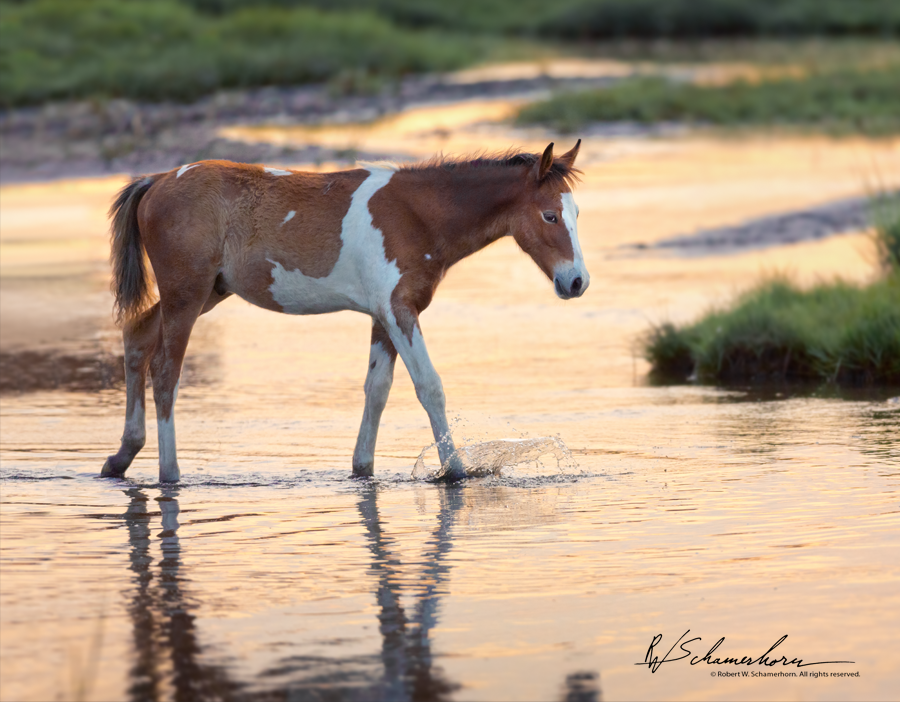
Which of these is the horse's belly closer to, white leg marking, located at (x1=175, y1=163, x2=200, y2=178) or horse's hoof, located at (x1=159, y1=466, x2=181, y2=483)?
white leg marking, located at (x1=175, y1=163, x2=200, y2=178)

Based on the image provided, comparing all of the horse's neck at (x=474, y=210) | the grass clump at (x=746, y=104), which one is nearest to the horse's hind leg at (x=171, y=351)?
the horse's neck at (x=474, y=210)

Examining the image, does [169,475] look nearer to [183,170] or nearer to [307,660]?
[183,170]

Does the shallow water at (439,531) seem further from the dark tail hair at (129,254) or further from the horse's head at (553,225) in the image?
the horse's head at (553,225)

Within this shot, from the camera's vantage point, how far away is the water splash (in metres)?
8.64

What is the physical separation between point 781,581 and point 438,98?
31994 millimetres

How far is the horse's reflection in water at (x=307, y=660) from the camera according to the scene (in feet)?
16.3

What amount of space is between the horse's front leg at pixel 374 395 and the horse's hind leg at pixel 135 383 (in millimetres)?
1243

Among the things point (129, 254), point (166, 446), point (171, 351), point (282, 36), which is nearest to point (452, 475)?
point (166, 446)

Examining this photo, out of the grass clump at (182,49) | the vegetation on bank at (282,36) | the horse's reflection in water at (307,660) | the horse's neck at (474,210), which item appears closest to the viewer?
the horse's reflection in water at (307,660)

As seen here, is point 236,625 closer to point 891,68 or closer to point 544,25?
point 891,68

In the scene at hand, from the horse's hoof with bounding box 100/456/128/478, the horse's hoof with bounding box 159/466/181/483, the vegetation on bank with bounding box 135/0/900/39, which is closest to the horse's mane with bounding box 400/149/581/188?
the horse's hoof with bounding box 159/466/181/483

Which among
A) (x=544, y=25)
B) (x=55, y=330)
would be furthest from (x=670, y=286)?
(x=544, y=25)

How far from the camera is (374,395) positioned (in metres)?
8.77

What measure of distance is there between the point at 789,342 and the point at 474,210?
437cm
